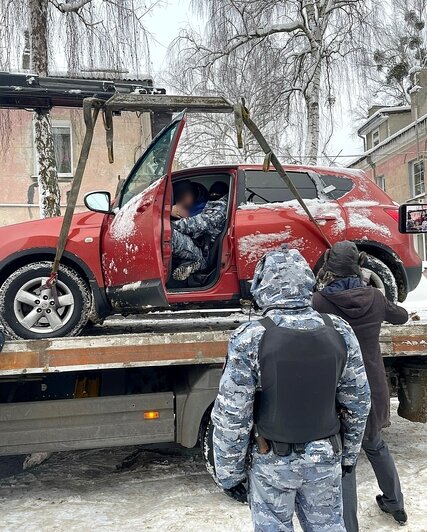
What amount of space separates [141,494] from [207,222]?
7.00ft

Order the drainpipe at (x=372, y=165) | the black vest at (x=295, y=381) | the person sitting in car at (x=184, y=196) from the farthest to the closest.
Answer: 1. the drainpipe at (x=372, y=165)
2. the person sitting in car at (x=184, y=196)
3. the black vest at (x=295, y=381)

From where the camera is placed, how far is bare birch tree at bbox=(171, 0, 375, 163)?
43.8ft

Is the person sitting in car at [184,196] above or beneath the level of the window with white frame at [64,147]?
beneath

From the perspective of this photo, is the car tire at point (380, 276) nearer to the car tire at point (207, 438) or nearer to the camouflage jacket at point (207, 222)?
the camouflage jacket at point (207, 222)

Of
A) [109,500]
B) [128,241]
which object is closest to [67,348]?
[128,241]

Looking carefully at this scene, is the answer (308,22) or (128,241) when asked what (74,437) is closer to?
(128,241)

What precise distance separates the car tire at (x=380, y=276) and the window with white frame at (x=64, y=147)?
39.9 feet

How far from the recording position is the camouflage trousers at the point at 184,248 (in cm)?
434

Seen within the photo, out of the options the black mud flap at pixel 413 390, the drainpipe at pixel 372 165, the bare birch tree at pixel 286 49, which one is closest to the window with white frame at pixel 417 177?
the drainpipe at pixel 372 165

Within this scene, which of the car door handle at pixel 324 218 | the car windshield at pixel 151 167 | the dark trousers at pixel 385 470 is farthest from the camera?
the car door handle at pixel 324 218

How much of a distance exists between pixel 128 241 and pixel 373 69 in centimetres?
1255

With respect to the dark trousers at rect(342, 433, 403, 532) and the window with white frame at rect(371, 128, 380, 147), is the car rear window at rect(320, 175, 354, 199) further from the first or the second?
the window with white frame at rect(371, 128, 380, 147)

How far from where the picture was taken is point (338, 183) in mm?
4859

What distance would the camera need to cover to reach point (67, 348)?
363 cm
